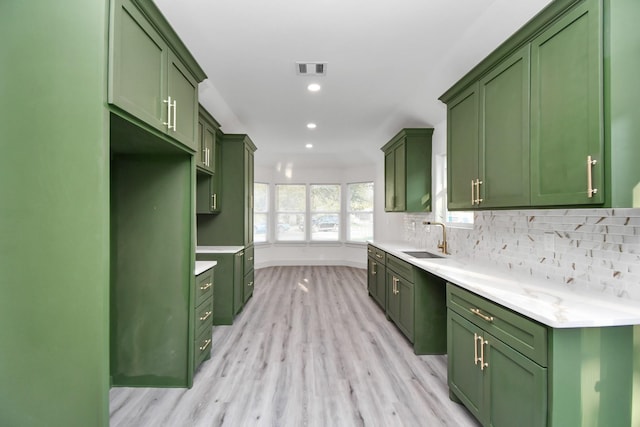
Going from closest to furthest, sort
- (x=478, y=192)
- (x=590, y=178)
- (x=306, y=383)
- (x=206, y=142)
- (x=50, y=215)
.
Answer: (x=50, y=215) → (x=590, y=178) → (x=478, y=192) → (x=306, y=383) → (x=206, y=142)

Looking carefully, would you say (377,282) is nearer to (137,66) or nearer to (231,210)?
(231,210)

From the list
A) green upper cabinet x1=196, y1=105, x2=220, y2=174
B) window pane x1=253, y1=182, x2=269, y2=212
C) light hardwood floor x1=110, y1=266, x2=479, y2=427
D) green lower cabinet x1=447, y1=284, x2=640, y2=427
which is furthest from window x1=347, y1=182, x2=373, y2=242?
green lower cabinet x1=447, y1=284, x2=640, y2=427

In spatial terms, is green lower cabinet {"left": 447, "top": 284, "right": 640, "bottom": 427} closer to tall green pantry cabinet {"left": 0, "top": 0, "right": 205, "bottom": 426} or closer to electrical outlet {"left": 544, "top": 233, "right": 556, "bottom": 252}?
electrical outlet {"left": 544, "top": 233, "right": 556, "bottom": 252}

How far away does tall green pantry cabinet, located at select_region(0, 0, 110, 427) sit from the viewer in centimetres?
114

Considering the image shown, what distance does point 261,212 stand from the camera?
7.23m

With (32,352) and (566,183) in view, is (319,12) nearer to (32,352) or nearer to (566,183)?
(566,183)

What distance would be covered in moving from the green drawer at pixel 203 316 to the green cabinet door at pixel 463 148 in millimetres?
2398

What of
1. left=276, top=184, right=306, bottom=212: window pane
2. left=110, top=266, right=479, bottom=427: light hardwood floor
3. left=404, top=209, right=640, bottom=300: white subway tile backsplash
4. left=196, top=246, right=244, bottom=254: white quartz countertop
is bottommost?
left=110, top=266, right=479, bottom=427: light hardwood floor

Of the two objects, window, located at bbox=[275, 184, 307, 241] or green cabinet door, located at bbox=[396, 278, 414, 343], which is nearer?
green cabinet door, located at bbox=[396, 278, 414, 343]

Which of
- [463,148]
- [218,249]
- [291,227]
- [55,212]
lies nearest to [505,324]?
[463,148]

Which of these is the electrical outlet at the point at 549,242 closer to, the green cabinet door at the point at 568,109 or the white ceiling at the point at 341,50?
the green cabinet door at the point at 568,109

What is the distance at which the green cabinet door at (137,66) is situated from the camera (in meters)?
1.25

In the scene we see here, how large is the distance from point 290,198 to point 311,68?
4.92 m

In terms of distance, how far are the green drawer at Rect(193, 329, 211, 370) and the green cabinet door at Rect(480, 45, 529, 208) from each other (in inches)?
100
